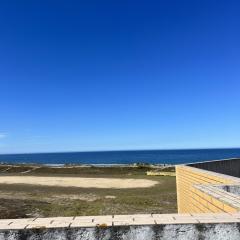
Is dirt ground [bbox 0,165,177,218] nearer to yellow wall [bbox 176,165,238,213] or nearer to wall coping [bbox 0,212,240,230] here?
yellow wall [bbox 176,165,238,213]

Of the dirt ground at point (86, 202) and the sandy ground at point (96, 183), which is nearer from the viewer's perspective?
the dirt ground at point (86, 202)

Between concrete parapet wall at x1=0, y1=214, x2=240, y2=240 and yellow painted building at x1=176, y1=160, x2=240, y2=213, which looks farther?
yellow painted building at x1=176, y1=160, x2=240, y2=213

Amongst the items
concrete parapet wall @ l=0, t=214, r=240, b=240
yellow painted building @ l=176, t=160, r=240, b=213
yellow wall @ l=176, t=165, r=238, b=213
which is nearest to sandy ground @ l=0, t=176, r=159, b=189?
yellow wall @ l=176, t=165, r=238, b=213

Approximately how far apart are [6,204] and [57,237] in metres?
17.6

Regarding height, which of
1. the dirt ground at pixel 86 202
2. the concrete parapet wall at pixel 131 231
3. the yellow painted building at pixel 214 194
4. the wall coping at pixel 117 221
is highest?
the yellow painted building at pixel 214 194

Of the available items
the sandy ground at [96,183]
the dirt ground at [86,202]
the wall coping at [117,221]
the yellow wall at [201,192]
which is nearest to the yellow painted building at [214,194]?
the yellow wall at [201,192]

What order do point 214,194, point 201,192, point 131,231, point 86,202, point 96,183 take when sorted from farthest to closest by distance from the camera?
point 96,183 < point 86,202 < point 201,192 < point 214,194 < point 131,231

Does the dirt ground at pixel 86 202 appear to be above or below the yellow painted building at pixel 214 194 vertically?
below

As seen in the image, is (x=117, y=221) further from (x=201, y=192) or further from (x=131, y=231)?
(x=201, y=192)

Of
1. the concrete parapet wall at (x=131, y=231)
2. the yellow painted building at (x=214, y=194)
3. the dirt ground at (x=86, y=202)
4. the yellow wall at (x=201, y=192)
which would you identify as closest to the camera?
the concrete parapet wall at (x=131, y=231)

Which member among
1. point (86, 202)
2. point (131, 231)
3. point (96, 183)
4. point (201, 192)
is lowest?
point (86, 202)

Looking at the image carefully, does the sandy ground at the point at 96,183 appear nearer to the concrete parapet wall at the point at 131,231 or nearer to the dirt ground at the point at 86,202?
the dirt ground at the point at 86,202

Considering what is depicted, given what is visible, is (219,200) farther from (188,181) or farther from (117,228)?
(188,181)

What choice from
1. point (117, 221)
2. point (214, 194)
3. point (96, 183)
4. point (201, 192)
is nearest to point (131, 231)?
point (117, 221)
